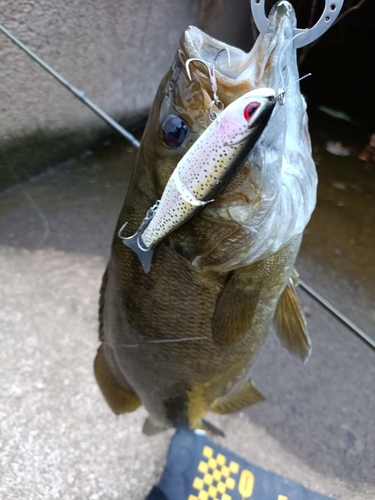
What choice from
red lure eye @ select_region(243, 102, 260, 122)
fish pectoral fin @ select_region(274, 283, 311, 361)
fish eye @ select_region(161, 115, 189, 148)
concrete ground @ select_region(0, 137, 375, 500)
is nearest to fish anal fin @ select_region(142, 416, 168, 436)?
concrete ground @ select_region(0, 137, 375, 500)

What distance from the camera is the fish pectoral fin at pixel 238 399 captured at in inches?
39.9

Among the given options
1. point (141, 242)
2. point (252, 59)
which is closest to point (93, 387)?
point (141, 242)

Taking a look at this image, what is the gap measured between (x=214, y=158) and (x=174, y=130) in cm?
11

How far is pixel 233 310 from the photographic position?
0.69 meters

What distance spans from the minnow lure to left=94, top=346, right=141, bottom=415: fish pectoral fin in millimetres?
545

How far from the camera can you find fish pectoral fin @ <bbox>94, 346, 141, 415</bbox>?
38.8 inches

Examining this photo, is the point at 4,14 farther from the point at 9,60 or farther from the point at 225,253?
the point at 225,253

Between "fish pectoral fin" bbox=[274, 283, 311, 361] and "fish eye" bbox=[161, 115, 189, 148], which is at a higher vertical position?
"fish eye" bbox=[161, 115, 189, 148]

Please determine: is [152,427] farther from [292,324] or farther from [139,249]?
[139,249]

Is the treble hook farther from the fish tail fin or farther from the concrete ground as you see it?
the concrete ground

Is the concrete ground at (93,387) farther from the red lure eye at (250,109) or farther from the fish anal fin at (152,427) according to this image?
the red lure eye at (250,109)

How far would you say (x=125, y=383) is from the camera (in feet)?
3.22

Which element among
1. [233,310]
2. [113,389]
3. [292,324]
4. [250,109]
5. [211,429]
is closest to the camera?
[250,109]

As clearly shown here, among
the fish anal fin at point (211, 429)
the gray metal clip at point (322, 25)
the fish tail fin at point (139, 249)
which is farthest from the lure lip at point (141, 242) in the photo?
the fish anal fin at point (211, 429)
